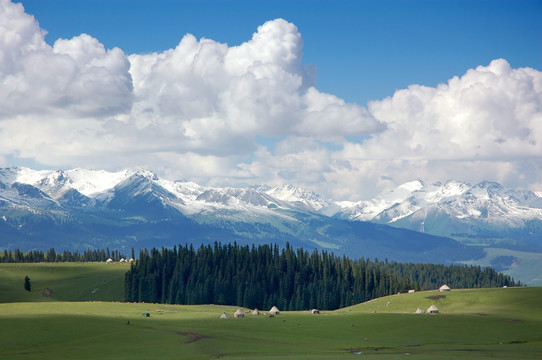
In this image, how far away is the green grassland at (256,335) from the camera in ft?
322

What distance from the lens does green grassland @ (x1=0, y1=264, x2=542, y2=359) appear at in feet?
322

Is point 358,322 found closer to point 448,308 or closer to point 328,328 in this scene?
point 328,328

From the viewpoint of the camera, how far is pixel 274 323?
439 feet

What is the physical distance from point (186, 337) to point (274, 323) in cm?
2620

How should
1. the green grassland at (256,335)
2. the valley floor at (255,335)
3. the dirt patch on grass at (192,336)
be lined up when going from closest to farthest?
the green grassland at (256,335)
the valley floor at (255,335)
the dirt patch on grass at (192,336)

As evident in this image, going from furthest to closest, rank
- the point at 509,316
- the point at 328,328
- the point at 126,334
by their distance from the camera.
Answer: the point at 509,316
the point at 328,328
the point at 126,334

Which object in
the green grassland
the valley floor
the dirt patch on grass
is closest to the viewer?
the green grassland

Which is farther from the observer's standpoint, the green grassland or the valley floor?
the valley floor

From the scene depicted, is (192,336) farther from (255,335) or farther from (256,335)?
(256,335)

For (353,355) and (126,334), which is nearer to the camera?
(353,355)

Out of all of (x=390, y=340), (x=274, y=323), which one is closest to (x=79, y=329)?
(x=274, y=323)

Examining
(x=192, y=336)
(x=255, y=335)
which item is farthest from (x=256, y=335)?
(x=192, y=336)

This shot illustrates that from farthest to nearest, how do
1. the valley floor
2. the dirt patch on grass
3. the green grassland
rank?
the dirt patch on grass → the valley floor → the green grassland

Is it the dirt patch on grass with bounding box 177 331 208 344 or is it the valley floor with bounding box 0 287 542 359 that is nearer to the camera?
the valley floor with bounding box 0 287 542 359
